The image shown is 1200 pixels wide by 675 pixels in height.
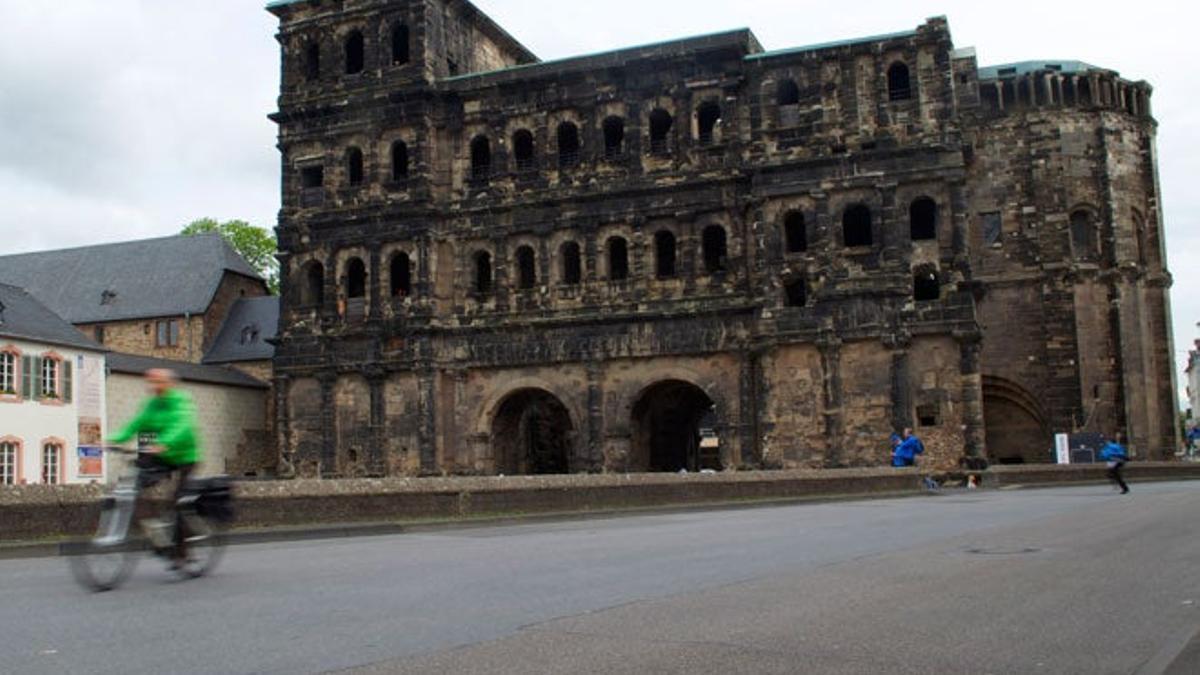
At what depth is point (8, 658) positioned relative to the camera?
6992mm

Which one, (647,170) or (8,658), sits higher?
(647,170)

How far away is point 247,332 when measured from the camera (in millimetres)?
56250

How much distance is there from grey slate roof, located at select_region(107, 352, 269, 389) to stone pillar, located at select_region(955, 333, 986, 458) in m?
27.6

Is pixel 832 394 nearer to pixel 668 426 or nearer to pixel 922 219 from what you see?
pixel 922 219

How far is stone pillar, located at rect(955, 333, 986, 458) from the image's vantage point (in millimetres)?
37250

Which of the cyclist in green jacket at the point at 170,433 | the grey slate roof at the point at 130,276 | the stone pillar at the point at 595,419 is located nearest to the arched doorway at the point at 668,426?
the stone pillar at the point at 595,419

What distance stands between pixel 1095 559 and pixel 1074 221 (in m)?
40.8

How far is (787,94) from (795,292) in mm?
6530

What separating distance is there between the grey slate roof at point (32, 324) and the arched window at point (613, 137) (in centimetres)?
1953

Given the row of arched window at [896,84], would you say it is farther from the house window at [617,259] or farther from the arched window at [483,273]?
the arched window at [483,273]

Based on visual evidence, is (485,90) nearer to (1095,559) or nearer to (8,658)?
(1095,559)

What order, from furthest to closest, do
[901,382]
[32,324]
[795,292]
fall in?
[32,324] → [795,292] → [901,382]

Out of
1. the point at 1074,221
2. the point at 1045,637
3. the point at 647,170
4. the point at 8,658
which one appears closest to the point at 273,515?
the point at 8,658

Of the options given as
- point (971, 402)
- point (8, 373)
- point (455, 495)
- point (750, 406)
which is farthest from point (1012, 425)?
point (8, 373)
